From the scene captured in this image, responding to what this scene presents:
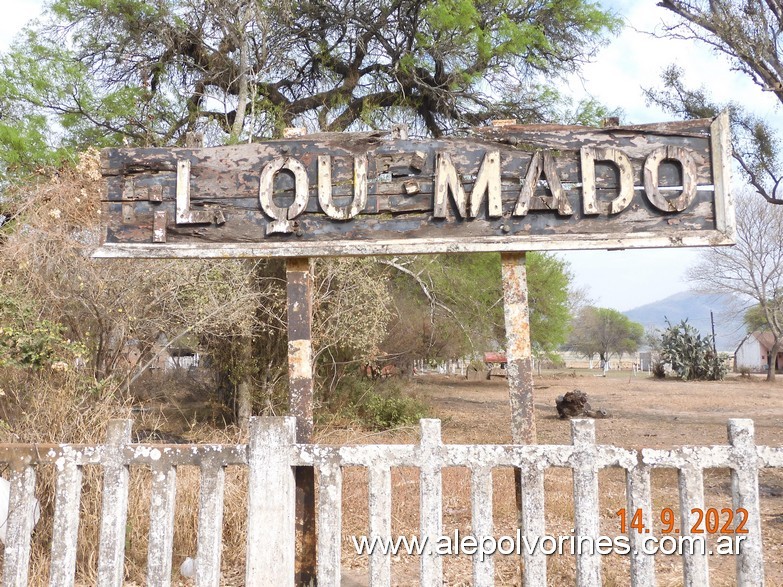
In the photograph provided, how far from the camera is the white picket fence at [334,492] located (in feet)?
10.3

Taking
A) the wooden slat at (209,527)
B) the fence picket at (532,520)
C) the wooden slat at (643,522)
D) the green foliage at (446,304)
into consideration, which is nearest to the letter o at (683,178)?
the wooden slat at (643,522)

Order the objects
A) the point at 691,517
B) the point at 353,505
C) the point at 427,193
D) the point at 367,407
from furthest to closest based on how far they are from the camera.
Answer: the point at 367,407 < the point at 353,505 < the point at 427,193 < the point at 691,517

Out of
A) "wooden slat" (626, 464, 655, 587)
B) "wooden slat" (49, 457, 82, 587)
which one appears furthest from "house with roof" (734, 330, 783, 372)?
"wooden slat" (49, 457, 82, 587)

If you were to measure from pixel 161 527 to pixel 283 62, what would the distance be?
13.9 meters

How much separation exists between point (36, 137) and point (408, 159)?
1361cm

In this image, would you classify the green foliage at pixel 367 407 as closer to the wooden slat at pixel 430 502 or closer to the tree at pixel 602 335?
the wooden slat at pixel 430 502

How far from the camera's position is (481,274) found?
16.6 meters

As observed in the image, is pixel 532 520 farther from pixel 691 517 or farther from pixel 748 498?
pixel 748 498

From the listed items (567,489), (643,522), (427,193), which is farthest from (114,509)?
(567,489)

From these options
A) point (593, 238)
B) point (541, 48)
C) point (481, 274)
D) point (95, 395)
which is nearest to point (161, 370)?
point (95, 395)

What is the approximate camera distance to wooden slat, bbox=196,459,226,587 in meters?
3.27

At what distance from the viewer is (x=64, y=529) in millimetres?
3414

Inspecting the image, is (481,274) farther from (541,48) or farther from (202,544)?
(202,544)

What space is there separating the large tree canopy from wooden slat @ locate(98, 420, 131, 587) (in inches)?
438
